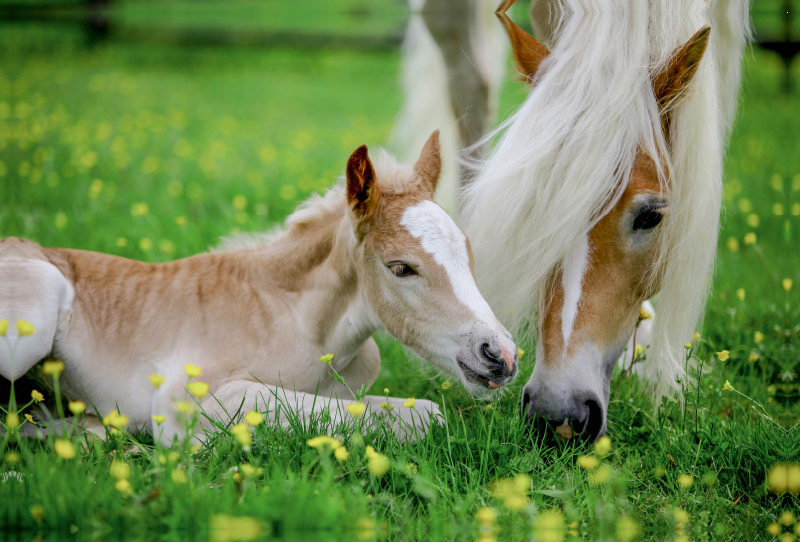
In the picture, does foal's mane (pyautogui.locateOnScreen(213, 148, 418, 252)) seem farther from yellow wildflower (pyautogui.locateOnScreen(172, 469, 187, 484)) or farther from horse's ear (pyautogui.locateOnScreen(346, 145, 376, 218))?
yellow wildflower (pyautogui.locateOnScreen(172, 469, 187, 484))

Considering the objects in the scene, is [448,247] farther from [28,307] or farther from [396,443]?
[28,307]

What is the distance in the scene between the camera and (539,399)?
7.87ft

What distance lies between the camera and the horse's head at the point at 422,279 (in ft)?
7.56

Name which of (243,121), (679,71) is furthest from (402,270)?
(243,121)

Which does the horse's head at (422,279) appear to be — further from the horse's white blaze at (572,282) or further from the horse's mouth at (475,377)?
the horse's white blaze at (572,282)

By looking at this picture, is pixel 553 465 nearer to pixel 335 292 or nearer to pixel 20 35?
pixel 335 292

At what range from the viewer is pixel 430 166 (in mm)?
2875

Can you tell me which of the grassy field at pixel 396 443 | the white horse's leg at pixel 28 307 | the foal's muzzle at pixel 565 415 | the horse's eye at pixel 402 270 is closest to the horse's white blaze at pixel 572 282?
the foal's muzzle at pixel 565 415

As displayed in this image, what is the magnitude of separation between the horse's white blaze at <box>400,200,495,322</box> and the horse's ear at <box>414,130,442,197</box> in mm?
323

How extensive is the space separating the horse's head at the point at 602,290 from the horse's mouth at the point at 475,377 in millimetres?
222

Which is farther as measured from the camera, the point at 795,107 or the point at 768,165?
the point at 795,107

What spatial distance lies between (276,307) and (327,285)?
274 millimetres

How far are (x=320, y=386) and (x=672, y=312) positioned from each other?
162 centimetres

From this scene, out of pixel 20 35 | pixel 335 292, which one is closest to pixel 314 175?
pixel 335 292
